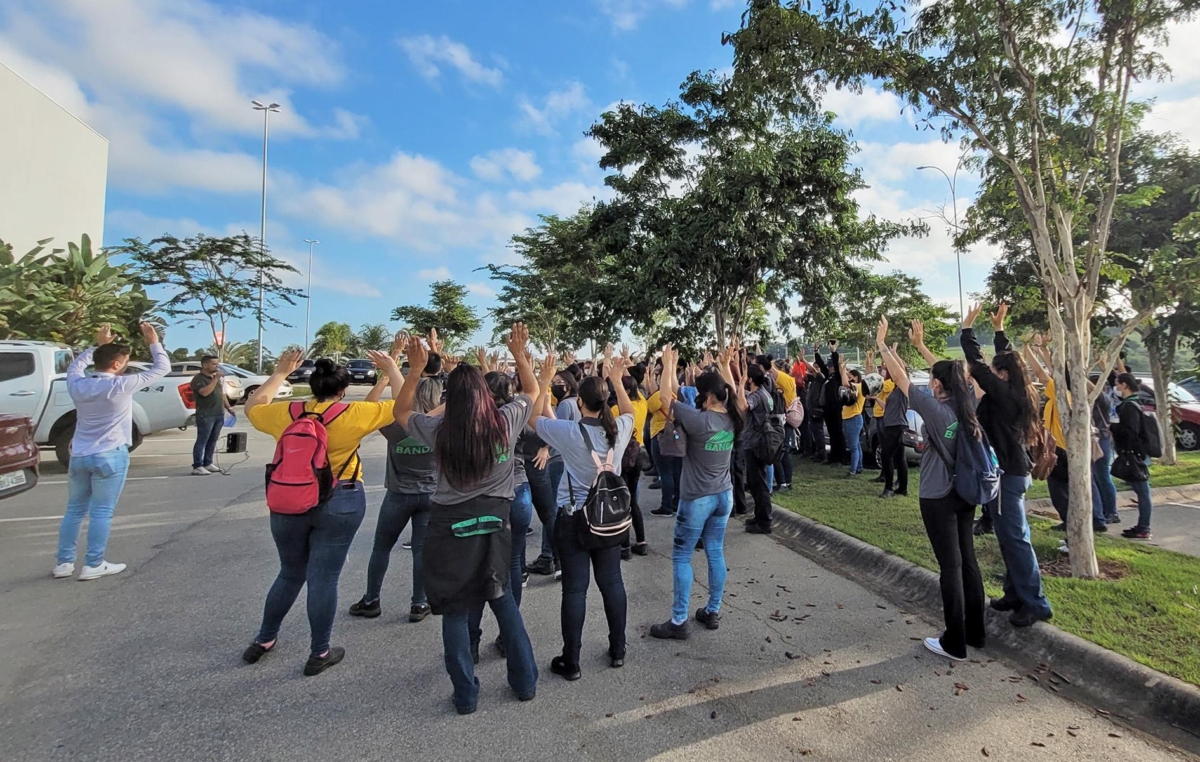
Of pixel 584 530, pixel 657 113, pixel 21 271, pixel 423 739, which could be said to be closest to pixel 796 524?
pixel 584 530

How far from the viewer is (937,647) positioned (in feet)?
12.9

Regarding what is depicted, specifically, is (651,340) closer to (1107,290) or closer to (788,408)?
(788,408)

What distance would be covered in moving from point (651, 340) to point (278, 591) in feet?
49.3

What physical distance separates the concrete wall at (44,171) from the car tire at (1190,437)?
36.2m

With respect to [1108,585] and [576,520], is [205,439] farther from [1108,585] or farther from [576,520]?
[1108,585]

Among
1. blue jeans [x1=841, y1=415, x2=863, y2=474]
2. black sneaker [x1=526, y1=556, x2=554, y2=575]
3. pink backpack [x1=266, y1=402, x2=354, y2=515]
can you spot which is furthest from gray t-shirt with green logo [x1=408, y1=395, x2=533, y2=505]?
blue jeans [x1=841, y1=415, x2=863, y2=474]

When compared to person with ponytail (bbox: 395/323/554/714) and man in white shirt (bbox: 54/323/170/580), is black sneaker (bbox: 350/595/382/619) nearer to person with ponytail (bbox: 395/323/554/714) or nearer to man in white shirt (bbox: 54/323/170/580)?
person with ponytail (bbox: 395/323/554/714)

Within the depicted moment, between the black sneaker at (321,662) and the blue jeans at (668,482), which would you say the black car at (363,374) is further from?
the black sneaker at (321,662)

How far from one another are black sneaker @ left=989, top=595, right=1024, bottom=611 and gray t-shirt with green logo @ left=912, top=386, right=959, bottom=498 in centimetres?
114

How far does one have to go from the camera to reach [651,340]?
18.1m

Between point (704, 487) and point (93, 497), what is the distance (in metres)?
4.89

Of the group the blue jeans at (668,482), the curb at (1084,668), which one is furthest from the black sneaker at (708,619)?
the blue jeans at (668,482)

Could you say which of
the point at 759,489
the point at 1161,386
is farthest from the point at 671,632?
the point at 1161,386

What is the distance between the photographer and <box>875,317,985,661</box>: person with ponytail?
3.82 metres
